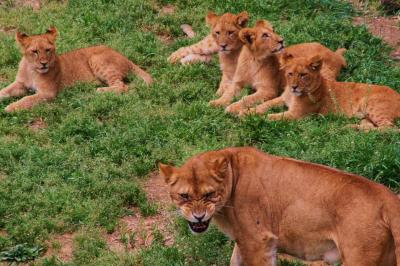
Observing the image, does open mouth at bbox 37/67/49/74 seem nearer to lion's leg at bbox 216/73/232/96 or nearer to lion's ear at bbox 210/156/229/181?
lion's leg at bbox 216/73/232/96

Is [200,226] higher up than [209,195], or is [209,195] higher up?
[209,195]

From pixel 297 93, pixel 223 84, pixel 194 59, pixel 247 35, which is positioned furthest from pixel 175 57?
pixel 297 93

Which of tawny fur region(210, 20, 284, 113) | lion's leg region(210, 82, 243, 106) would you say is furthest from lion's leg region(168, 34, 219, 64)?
lion's leg region(210, 82, 243, 106)

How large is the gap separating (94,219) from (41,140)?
1.61m

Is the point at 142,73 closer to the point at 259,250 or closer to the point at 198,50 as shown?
the point at 198,50

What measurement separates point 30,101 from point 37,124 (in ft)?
1.75

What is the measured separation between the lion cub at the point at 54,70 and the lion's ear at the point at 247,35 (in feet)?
3.49

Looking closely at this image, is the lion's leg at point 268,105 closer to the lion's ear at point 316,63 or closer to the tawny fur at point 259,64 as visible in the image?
the tawny fur at point 259,64

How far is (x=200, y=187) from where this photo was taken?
509 cm

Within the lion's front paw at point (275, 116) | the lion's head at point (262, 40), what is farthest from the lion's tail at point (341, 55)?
the lion's front paw at point (275, 116)

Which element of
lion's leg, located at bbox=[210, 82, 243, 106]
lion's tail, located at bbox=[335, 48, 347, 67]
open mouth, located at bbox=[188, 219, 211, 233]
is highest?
open mouth, located at bbox=[188, 219, 211, 233]

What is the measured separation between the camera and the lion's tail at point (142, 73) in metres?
8.98

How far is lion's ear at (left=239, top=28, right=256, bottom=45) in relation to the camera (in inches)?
348

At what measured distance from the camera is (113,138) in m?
7.59
